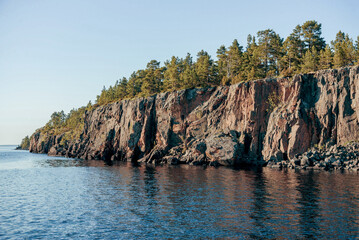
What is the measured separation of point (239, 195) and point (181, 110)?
202 feet

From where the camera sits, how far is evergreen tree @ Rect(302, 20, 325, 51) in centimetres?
9444

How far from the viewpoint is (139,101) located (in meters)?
106

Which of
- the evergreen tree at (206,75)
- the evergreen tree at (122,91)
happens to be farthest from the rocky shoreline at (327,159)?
the evergreen tree at (122,91)

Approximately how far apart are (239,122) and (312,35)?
40.6 m

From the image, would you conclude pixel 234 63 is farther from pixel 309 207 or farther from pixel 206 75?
pixel 309 207

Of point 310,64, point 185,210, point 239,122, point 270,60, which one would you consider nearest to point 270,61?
point 270,60

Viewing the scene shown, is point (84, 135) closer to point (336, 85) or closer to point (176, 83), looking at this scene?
point (176, 83)

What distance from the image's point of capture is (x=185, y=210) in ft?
101

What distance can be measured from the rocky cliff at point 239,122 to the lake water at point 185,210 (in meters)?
24.1

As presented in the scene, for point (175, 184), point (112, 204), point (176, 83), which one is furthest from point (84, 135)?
point (112, 204)

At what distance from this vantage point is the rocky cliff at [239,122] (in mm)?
70625

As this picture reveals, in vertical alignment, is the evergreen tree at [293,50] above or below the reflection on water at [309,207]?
above

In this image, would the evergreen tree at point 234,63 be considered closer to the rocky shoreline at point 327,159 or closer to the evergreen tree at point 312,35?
the evergreen tree at point 312,35

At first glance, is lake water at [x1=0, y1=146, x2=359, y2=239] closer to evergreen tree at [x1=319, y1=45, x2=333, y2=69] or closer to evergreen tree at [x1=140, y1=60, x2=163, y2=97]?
evergreen tree at [x1=319, y1=45, x2=333, y2=69]
